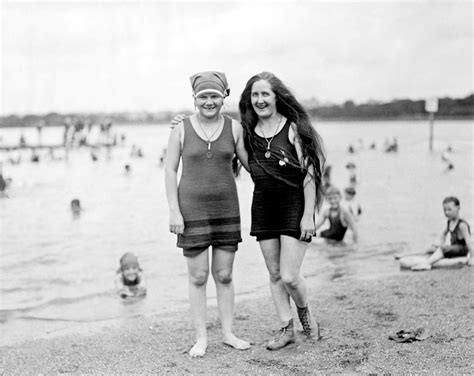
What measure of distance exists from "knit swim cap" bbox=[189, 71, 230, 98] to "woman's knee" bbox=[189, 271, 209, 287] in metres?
1.31

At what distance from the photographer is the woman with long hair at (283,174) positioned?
476 centimetres

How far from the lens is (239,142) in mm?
4828

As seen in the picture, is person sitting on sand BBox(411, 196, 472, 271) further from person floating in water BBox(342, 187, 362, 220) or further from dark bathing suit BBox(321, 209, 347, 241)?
person floating in water BBox(342, 187, 362, 220)

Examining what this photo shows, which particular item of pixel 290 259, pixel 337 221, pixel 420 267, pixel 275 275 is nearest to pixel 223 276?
pixel 275 275

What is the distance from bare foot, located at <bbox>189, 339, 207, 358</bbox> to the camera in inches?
190

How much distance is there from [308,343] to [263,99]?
6.18ft

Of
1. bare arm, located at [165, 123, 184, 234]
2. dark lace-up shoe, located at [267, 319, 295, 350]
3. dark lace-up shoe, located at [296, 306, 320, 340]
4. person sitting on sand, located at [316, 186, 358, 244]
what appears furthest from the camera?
person sitting on sand, located at [316, 186, 358, 244]

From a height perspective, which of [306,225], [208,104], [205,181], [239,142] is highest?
[208,104]

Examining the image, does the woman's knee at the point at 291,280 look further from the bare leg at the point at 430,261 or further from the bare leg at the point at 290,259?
the bare leg at the point at 430,261

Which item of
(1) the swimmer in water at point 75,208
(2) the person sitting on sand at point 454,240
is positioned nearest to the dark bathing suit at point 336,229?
(2) the person sitting on sand at point 454,240

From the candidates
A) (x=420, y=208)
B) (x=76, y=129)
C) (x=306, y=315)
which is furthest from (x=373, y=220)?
(x=76, y=129)

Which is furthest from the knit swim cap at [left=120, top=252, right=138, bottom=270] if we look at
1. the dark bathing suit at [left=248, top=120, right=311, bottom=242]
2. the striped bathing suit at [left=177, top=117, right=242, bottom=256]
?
the dark bathing suit at [left=248, top=120, right=311, bottom=242]

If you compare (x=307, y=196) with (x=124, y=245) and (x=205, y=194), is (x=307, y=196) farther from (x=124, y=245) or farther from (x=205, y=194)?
(x=124, y=245)

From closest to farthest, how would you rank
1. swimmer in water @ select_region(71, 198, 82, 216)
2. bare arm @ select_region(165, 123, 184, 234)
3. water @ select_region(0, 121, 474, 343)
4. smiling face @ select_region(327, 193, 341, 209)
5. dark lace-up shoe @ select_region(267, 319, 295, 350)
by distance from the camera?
1. bare arm @ select_region(165, 123, 184, 234)
2. dark lace-up shoe @ select_region(267, 319, 295, 350)
3. water @ select_region(0, 121, 474, 343)
4. smiling face @ select_region(327, 193, 341, 209)
5. swimmer in water @ select_region(71, 198, 82, 216)
